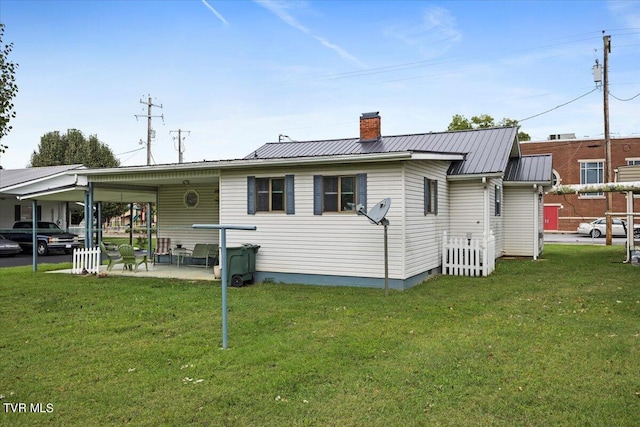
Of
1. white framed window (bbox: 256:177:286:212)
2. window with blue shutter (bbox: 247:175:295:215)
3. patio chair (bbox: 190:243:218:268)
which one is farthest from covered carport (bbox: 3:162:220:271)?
white framed window (bbox: 256:177:286:212)

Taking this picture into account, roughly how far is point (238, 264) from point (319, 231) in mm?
1990

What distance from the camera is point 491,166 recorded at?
13938 mm

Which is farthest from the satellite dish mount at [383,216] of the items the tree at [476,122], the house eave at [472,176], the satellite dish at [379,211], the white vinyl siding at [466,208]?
the tree at [476,122]

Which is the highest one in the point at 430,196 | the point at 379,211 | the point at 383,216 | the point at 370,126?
the point at 370,126

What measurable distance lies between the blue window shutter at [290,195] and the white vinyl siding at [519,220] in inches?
363

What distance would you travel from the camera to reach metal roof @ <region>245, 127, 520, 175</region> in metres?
14.3

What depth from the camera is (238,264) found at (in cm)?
1134

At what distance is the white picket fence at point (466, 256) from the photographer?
12.7 m

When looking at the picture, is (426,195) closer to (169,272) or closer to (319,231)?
(319,231)

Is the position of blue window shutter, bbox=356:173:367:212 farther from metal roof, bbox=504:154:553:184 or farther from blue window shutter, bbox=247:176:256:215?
metal roof, bbox=504:154:553:184

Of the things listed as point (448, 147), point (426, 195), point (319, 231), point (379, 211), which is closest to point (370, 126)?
point (448, 147)

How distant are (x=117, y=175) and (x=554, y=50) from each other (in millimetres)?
21258

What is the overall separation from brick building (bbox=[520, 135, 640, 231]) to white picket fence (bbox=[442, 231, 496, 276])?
80.3ft

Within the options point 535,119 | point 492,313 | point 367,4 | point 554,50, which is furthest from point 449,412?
point 535,119
